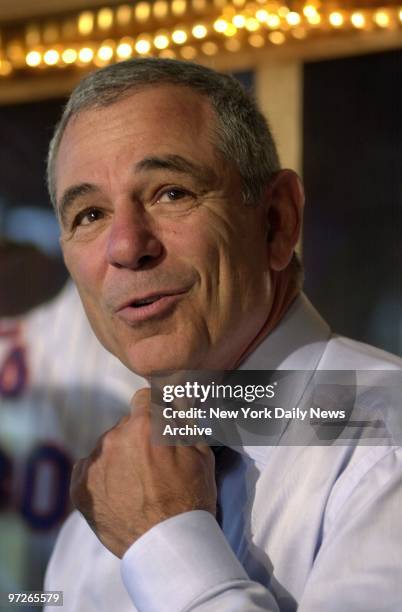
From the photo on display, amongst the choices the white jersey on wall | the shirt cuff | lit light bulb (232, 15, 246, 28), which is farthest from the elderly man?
lit light bulb (232, 15, 246, 28)

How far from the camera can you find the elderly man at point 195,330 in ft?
2.17

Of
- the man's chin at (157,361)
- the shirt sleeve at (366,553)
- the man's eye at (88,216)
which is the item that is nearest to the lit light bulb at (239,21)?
the man's eye at (88,216)

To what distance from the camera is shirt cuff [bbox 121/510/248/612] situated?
633 mm

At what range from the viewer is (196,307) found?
2.63ft

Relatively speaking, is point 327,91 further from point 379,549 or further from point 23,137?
point 379,549

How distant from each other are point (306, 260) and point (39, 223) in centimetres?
39

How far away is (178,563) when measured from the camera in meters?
0.65

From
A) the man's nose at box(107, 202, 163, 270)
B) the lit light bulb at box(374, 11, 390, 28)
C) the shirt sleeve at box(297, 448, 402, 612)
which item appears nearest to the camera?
the shirt sleeve at box(297, 448, 402, 612)

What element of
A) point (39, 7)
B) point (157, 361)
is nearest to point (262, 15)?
point (39, 7)

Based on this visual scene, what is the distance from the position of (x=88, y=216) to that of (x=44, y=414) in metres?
0.41

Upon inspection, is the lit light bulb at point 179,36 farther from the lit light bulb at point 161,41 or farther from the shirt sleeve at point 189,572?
the shirt sleeve at point 189,572

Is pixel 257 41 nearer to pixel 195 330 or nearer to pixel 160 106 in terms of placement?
pixel 160 106

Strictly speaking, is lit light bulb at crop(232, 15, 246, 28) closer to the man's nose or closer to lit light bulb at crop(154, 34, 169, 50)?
lit light bulb at crop(154, 34, 169, 50)

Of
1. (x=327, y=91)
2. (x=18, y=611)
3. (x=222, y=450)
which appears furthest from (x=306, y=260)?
(x=18, y=611)
